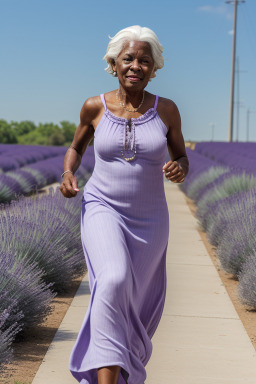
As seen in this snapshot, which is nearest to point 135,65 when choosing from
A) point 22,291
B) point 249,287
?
point 22,291

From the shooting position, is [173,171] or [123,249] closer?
[123,249]

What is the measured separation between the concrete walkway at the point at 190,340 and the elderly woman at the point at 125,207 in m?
0.89

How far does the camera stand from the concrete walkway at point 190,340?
186 inches

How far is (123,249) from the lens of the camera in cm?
355

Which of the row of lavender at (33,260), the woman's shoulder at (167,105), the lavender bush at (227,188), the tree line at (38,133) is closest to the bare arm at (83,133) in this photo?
the woman's shoulder at (167,105)

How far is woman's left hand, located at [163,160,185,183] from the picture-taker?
150 inches

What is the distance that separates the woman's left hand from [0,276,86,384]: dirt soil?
137 centimetres

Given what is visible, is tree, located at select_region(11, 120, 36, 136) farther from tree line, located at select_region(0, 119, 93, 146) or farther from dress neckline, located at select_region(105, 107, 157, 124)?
dress neckline, located at select_region(105, 107, 157, 124)

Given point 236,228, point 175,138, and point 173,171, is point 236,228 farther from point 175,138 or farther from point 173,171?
point 173,171

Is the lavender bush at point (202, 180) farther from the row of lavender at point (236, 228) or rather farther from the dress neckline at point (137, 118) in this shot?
the dress neckline at point (137, 118)

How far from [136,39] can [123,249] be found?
3.72ft

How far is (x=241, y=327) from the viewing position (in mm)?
6004

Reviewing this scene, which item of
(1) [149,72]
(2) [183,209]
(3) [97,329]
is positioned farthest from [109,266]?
(2) [183,209]

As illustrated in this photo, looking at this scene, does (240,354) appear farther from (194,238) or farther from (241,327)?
(194,238)
